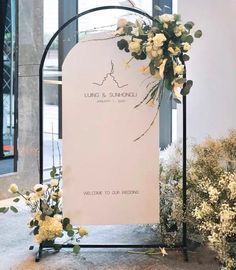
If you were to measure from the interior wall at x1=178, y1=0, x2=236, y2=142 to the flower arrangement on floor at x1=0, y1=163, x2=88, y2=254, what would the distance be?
4.09 ft

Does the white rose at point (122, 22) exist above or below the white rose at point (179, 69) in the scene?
above

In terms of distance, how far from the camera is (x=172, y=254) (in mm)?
2523

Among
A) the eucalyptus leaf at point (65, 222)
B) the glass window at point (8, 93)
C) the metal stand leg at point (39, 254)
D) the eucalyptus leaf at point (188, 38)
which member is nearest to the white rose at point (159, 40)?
the eucalyptus leaf at point (188, 38)

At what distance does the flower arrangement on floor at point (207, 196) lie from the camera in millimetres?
2117

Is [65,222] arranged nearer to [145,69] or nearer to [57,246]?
[57,246]

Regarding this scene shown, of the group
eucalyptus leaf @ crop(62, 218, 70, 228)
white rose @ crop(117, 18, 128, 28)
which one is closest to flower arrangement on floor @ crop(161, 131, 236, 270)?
eucalyptus leaf @ crop(62, 218, 70, 228)

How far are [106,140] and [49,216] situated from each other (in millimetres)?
530

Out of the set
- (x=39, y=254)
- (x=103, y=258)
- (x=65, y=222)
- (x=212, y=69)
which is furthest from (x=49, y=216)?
(x=212, y=69)

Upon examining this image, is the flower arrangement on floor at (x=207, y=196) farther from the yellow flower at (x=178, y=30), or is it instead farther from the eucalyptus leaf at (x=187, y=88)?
the yellow flower at (x=178, y=30)

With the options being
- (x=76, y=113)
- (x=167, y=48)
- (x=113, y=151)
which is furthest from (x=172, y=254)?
(x=167, y=48)

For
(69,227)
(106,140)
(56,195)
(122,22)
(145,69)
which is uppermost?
(122,22)

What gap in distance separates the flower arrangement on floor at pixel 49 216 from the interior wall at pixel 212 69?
4.09ft

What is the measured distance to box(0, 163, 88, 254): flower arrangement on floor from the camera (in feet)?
7.75

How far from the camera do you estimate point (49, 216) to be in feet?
7.99
